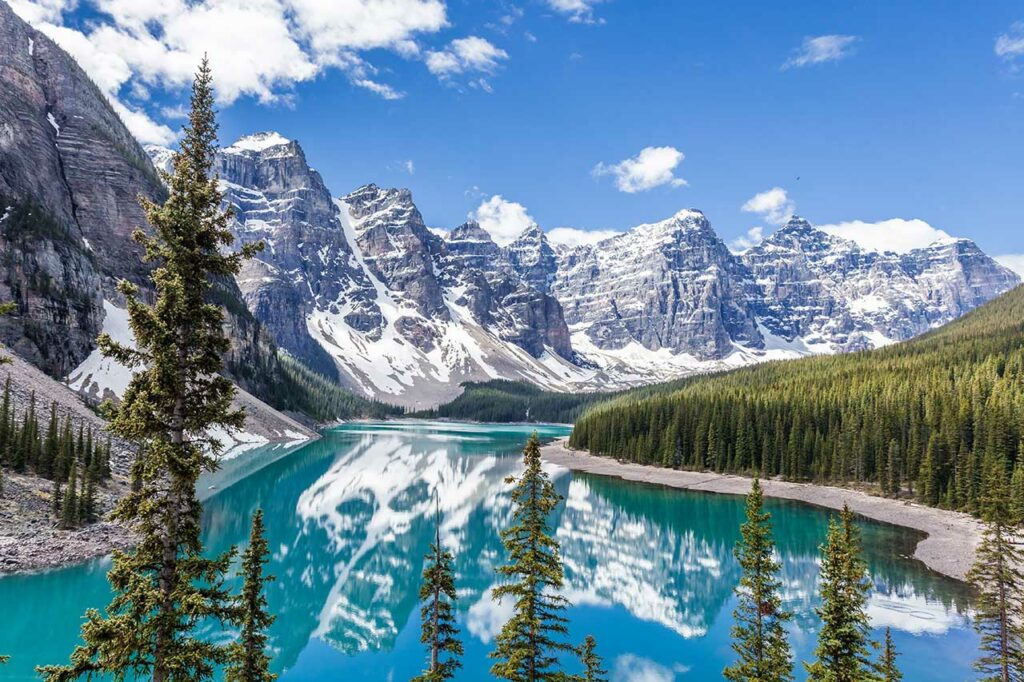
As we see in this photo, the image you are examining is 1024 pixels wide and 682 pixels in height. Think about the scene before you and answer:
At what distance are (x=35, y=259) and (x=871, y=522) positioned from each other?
416 ft

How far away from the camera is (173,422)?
10906mm

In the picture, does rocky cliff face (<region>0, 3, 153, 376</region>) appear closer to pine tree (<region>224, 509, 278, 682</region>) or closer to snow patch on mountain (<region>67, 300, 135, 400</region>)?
snow patch on mountain (<region>67, 300, 135, 400</region>)

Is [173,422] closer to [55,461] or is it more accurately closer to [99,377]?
[55,461]

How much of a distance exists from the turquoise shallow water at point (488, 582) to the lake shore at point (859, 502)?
2.22 meters

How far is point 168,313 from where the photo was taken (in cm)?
1098

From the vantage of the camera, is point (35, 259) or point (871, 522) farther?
point (35, 259)

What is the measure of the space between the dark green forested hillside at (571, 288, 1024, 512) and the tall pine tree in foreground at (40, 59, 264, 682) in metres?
45.5

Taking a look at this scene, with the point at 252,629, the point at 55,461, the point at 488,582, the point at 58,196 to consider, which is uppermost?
the point at 58,196

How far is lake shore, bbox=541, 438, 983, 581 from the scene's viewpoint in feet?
148

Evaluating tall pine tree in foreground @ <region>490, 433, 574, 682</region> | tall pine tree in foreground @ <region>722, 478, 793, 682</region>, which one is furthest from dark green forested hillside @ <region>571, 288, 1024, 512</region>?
tall pine tree in foreground @ <region>490, 433, 574, 682</region>

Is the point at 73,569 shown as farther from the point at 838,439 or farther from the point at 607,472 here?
the point at 838,439

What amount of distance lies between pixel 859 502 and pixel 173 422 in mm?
72862

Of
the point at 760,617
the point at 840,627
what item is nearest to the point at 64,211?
the point at 760,617

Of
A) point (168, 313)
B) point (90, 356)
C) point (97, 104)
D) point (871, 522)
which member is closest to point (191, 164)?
point (168, 313)
